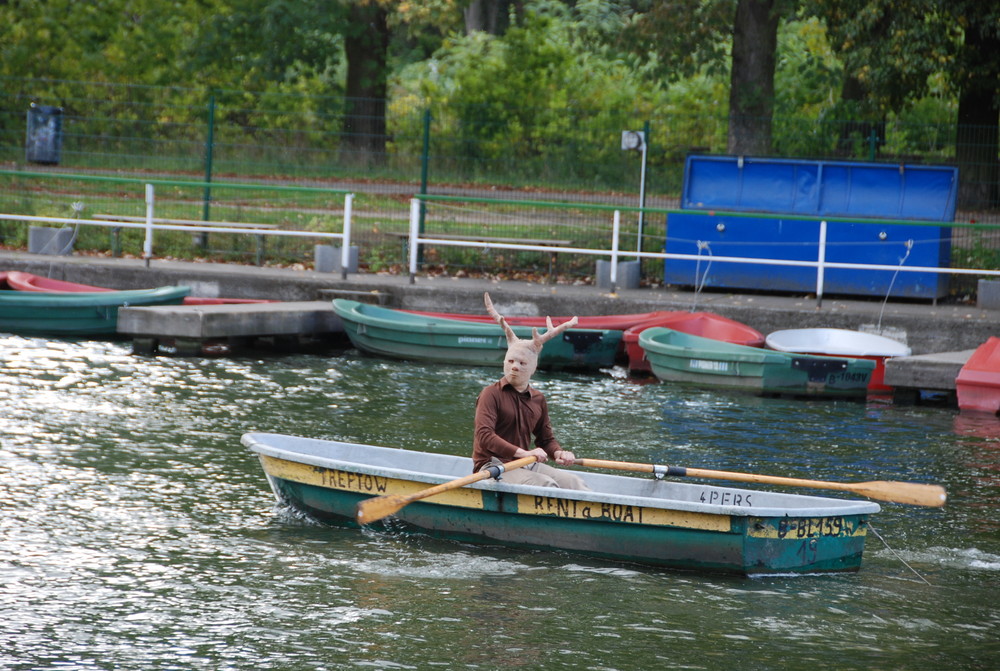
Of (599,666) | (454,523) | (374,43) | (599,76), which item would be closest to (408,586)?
(454,523)

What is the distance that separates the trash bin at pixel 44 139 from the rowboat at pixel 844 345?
14.4 metres

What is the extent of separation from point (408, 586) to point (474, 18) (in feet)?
121

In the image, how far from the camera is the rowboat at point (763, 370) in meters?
15.2

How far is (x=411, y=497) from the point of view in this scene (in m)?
8.71

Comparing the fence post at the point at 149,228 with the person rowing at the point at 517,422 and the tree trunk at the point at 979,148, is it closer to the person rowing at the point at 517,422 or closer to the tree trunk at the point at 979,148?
the person rowing at the point at 517,422

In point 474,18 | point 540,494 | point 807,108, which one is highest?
point 474,18

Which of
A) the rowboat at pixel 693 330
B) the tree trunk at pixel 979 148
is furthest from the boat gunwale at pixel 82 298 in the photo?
the tree trunk at pixel 979 148

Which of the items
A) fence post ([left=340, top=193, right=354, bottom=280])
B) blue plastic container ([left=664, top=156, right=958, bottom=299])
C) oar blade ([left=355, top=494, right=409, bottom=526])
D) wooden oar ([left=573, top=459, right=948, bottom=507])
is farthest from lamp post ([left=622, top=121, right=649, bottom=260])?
oar blade ([left=355, top=494, right=409, bottom=526])

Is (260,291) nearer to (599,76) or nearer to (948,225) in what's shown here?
(948,225)

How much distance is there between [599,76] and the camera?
33.9 m

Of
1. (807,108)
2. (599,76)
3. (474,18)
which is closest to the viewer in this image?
(807,108)

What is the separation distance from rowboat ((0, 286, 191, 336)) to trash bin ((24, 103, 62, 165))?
23.6 ft

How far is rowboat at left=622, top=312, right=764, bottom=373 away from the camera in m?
16.4

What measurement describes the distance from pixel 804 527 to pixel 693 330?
8.68 m
